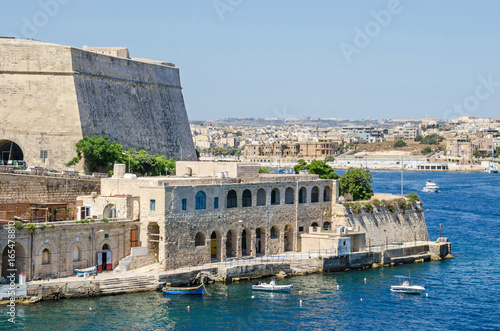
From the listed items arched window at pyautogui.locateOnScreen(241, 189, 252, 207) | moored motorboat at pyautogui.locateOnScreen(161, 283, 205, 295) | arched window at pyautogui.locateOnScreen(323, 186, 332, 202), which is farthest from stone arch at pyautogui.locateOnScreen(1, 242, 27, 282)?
arched window at pyautogui.locateOnScreen(323, 186, 332, 202)

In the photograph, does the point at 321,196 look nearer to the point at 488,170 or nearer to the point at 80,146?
the point at 80,146

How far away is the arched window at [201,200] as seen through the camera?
3969cm

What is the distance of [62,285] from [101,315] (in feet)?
9.33

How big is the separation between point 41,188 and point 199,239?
8767 mm

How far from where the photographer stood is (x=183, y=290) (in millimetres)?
36156

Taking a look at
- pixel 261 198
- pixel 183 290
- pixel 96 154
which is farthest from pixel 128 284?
pixel 96 154

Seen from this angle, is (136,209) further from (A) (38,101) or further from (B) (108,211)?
(A) (38,101)

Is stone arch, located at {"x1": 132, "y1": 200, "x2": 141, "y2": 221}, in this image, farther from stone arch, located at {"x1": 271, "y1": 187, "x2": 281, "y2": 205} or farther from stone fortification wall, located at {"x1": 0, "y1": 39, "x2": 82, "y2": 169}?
stone fortification wall, located at {"x1": 0, "y1": 39, "x2": 82, "y2": 169}

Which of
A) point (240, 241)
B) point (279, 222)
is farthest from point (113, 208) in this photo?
point (279, 222)

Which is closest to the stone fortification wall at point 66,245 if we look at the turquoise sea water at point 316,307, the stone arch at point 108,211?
the stone arch at point 108,211

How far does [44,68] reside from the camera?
5000 cm

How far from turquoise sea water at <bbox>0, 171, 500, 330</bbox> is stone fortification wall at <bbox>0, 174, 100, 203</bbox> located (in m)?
8.72

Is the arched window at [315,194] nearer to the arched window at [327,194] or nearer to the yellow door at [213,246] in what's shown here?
the arched window at [327,194]

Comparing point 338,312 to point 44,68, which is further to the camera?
point 44,68
